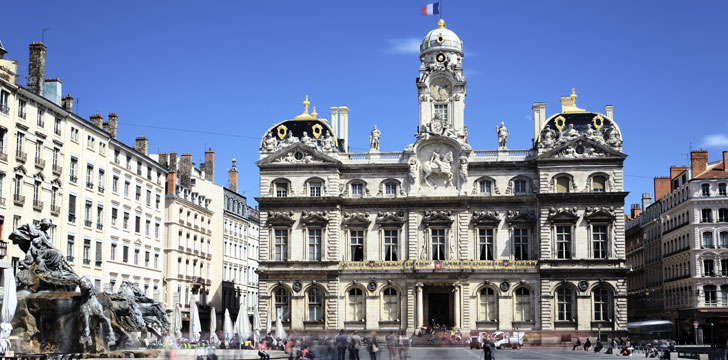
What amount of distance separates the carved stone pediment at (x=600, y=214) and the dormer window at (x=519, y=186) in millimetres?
5581

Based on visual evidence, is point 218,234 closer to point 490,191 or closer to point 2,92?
point 490,191

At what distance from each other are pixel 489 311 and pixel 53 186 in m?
36.9

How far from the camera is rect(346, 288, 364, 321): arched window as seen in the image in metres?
80.9

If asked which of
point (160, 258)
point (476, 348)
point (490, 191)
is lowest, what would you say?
point (476, 348)

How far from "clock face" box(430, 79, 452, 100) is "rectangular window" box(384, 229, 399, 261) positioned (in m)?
12.4

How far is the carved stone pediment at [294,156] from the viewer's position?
8181 cm

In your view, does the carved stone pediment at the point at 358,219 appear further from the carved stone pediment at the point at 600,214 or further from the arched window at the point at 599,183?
the arched window at the point at 599,183

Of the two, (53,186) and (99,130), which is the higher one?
(99,130)

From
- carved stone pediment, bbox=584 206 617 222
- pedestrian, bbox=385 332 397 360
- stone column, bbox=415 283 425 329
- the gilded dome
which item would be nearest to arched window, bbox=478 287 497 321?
stone column, bbox=415 283 425 329

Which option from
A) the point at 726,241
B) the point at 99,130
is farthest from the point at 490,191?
the point at 99,130

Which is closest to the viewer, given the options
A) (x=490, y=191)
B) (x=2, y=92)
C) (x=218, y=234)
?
(x=2, y=92)

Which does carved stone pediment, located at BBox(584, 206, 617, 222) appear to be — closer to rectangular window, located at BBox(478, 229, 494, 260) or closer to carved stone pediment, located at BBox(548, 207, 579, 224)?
carved stone pediment, located at BBox(548, 207, 579, 224)

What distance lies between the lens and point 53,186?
6216 centimetres

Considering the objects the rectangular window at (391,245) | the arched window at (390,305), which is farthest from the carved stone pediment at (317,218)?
the arched window at (390,305)
